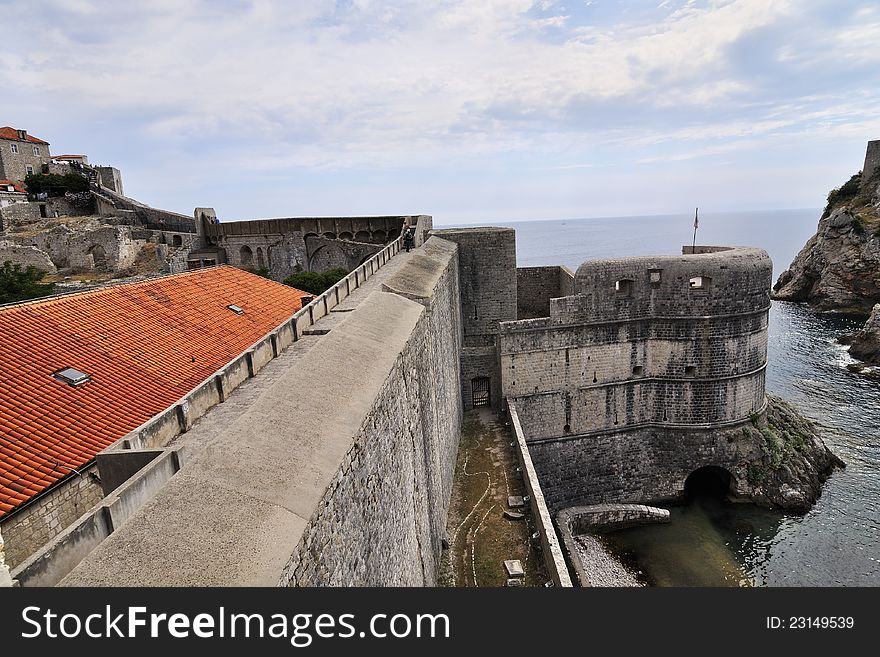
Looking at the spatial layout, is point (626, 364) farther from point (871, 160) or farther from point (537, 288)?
point (871, 160)

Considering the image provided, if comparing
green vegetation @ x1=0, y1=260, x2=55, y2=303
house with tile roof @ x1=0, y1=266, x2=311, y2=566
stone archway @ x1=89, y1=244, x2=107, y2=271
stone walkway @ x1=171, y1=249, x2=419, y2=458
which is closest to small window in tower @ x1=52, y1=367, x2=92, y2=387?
house with tile roof @ x1=0, y1=266, x2=311, y2=566

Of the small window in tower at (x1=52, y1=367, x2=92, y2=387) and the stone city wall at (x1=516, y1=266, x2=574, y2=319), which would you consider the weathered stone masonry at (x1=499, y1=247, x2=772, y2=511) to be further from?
the small window in tower at (x1=52, y1=367, x2=92, y2=387)

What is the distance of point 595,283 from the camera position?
19484 millimetres

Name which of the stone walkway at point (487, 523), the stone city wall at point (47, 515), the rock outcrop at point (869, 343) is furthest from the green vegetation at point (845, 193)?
the stone city wall at point (47, 515)

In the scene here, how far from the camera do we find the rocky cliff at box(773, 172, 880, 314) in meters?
46.8

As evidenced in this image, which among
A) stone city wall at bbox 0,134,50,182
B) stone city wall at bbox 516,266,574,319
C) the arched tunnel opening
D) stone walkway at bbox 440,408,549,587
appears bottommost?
the arched tunnel opening

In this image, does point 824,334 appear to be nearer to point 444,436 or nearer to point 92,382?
point 444,436

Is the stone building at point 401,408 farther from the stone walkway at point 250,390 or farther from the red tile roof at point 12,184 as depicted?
the red tile roof at point 12,184

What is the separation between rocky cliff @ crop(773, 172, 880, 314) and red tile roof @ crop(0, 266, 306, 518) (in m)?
52.3

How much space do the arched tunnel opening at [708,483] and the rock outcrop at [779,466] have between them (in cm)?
88

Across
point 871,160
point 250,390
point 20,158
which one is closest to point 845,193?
point 871,160

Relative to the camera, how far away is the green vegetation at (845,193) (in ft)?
173

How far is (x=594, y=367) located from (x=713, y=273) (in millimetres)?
5344

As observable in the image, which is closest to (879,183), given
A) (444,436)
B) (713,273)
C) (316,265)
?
(713,273)
